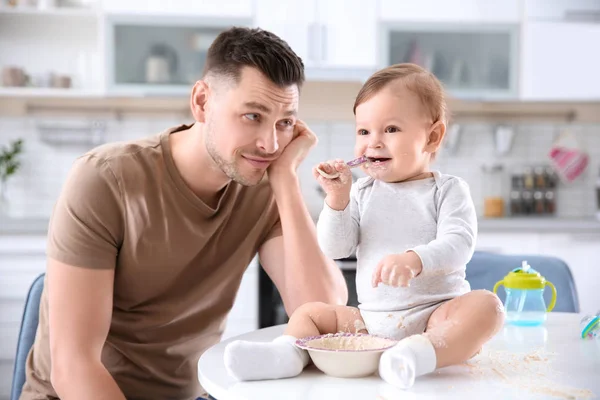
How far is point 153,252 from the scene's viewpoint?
62.9 inches

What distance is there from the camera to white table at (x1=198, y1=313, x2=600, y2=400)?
3.19 feet

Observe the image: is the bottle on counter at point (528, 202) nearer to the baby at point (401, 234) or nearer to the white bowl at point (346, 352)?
the baby at point (401, 234)

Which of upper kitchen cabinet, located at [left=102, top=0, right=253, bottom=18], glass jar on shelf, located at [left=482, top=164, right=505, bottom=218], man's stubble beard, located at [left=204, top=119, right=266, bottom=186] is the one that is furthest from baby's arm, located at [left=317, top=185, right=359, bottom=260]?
glass jar on shelf, located at [left=482, top=164, right=505, bottom=218]

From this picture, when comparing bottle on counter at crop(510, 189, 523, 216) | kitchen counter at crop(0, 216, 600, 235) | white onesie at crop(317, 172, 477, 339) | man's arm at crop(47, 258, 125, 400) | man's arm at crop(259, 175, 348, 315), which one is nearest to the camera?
white onesie at crop(317, 172, 477, 339)

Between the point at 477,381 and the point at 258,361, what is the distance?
0.31m

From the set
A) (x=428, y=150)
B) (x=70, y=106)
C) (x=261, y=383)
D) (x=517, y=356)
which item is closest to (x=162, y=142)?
(x=428, y=150)

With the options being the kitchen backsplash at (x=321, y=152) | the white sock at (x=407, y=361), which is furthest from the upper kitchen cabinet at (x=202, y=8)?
the white sock at (x=407, y=361)

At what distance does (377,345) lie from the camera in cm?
107

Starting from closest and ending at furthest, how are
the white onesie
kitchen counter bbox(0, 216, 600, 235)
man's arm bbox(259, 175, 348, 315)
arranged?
the white onesie
man's arm bbox(259, 175, 348, 315)
kitchen counter bbox(0, 216, 600, 235)

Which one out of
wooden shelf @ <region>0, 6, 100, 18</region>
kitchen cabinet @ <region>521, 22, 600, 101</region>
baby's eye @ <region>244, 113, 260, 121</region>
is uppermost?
wooden shelf @ <region>0, 6, 100, 18</region>

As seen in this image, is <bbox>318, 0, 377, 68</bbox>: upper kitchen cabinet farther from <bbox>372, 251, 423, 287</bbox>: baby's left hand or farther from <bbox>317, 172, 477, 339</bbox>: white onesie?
<bbox>372, 251, 423, 287</bbox>: baby's left hand

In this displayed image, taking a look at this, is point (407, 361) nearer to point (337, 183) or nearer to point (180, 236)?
point (337, 183)

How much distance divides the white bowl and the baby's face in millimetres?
278

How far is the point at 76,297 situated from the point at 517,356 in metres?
0.83
